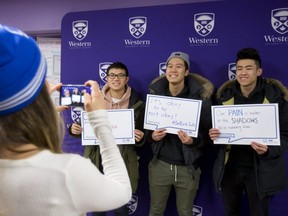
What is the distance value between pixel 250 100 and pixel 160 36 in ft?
3.72

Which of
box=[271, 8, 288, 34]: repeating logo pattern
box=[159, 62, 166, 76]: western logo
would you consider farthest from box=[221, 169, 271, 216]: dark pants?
box=[271, 8, 288, 34]: repeating logo pattern

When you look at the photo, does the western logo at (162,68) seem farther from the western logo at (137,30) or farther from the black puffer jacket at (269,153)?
the black puffer jacket at (269,153)

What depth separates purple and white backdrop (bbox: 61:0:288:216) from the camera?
9.05ft

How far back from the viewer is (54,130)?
72 centimetres

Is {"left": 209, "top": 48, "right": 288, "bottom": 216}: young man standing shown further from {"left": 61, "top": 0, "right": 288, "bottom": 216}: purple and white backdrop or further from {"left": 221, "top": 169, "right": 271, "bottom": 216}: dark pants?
{"left": 61, "top": 0, "right": 288, "bottom": 216}: purple and white backdrop

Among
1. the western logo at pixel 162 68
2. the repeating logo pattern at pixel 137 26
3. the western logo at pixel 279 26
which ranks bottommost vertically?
the western logo at pixel 162 68

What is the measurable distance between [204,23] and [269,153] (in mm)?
1348

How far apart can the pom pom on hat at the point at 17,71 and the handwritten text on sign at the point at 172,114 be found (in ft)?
6.28

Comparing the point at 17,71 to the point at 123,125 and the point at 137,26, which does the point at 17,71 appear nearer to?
the point at 123,125

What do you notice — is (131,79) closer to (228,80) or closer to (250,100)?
(228,80)

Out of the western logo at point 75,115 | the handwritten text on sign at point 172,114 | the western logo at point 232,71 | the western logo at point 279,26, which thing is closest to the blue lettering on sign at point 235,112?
the handwritten text on sign at point 172,114

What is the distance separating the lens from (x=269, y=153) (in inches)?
89.5

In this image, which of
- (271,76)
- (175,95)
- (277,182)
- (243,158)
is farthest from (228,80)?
(277,182)

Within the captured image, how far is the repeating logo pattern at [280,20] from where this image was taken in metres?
2.70
